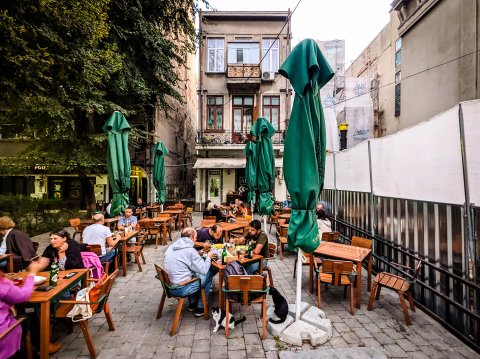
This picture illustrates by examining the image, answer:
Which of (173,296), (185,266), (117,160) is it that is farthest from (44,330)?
(117,160)

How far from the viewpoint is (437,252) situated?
14.6ft

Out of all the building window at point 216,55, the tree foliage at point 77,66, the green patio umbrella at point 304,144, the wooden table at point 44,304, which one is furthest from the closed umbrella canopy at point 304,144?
the building window at point 216,55

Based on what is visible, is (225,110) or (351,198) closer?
(351,198)

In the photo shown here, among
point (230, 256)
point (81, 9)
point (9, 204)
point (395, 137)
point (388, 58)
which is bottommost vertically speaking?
point (230, 256)

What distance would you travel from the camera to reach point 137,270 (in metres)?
6.84

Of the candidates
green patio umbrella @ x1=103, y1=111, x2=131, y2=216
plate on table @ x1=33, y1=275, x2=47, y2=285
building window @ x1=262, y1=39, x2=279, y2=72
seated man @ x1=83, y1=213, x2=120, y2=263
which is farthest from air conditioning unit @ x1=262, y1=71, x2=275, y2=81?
plate on table @ x1=33, y1=275, x2=47, y2=285

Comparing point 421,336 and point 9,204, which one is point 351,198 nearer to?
point 421,336

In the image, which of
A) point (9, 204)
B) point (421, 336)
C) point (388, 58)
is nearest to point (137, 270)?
point (421, 336)

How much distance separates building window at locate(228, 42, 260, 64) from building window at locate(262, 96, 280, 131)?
296 cm

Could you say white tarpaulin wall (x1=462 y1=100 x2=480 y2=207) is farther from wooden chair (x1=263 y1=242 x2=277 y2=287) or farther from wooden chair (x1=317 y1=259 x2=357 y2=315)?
wooden chair (x1=263 y1=242 x2=277 y2=287)

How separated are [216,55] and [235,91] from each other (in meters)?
3.14

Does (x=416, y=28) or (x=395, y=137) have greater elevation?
(x=416, y=28)

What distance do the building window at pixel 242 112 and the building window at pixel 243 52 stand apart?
2791mm

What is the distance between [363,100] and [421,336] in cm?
1627
